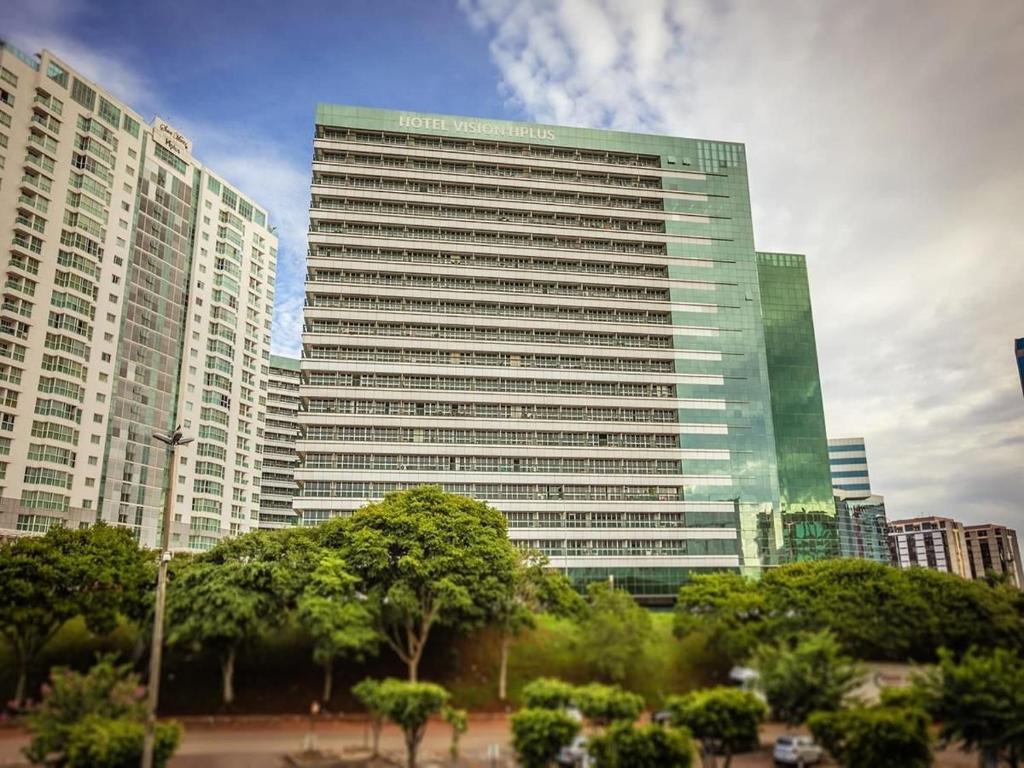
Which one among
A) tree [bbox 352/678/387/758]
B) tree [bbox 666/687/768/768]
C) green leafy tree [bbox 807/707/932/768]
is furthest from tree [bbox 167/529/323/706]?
Answer: green leafy tree [bbox 807/707/932/768]

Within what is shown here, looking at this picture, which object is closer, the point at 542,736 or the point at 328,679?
the point at 542,736

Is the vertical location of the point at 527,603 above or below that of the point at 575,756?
above

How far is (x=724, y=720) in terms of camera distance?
3569cm

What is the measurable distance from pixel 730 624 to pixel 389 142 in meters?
83.2

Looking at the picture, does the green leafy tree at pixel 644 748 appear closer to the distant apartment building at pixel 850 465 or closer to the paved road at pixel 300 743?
the paved road at pixel 300 743

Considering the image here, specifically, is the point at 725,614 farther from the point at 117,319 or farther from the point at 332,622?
the point at 117,319

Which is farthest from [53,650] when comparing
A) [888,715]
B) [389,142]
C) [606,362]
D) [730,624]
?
[389,142]

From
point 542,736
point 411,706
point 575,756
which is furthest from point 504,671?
point 542,736

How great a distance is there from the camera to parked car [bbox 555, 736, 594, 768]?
3747 centimetres

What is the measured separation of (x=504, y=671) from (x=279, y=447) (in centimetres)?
12989

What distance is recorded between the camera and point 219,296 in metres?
121

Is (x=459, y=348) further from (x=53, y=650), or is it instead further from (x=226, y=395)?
(x=53, y=650)

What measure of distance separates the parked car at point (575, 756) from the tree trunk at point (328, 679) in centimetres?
1518

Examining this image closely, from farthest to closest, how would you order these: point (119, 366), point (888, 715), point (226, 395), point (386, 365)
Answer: point (226, 395) < point (119, 366) < point (386, 365) < point (888, 715)
